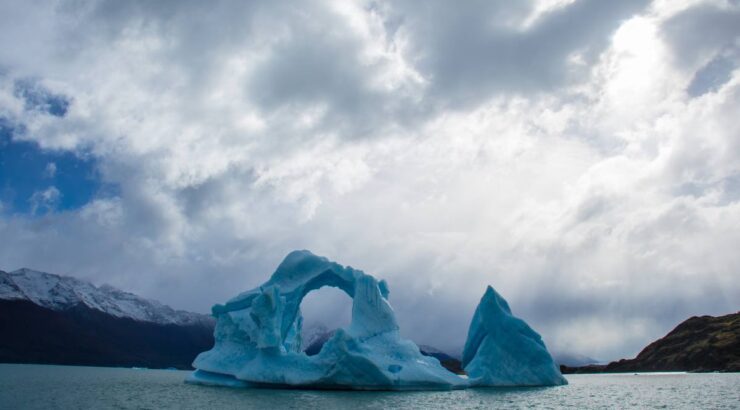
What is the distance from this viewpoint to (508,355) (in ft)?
108

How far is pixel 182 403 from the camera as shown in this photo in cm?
2411

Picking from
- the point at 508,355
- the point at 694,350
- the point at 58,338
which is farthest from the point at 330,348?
the point at 58,338

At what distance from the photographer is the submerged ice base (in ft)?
93.2

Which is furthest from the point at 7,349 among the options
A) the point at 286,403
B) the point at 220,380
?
the point at 286,403

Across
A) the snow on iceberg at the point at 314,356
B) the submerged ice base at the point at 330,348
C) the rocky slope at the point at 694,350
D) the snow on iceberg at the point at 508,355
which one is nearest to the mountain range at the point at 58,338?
the rocky slope at the point at 694,350

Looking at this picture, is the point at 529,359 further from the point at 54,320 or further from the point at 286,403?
the point at 54,320

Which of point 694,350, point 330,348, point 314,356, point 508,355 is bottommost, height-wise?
point 314,356

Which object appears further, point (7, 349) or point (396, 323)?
point (7, 349)

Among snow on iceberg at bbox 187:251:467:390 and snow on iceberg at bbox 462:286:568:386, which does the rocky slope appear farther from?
snow on iceberg at bbox 187:251:467:390

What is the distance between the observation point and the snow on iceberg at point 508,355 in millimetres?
32375

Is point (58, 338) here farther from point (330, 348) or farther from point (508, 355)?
point (508, 355)

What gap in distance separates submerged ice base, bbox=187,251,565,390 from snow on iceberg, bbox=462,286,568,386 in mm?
75

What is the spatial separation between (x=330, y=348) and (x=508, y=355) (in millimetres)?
11112

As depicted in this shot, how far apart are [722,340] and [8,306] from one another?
192119 mm
